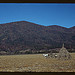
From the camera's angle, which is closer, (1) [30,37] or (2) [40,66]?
(2) [40,66]

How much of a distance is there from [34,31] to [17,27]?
360 inches

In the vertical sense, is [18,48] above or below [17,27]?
below

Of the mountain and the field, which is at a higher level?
the field

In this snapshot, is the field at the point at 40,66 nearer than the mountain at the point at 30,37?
Yes

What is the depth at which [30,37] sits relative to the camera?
57.2 meters

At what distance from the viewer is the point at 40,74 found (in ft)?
6.81

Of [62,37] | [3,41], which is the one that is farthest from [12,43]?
[62,37]

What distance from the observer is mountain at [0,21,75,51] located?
48.3m

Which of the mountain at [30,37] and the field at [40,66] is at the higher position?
the field at [40,66]

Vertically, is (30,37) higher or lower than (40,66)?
lower

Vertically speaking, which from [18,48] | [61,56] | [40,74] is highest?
[40,74]

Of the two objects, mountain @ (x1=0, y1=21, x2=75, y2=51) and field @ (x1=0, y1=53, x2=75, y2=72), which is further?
mountain @ (x1=0, y1=21, x2=75, y2=51)

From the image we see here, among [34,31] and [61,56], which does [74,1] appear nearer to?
[61,56]

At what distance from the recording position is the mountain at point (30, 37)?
159 ft
